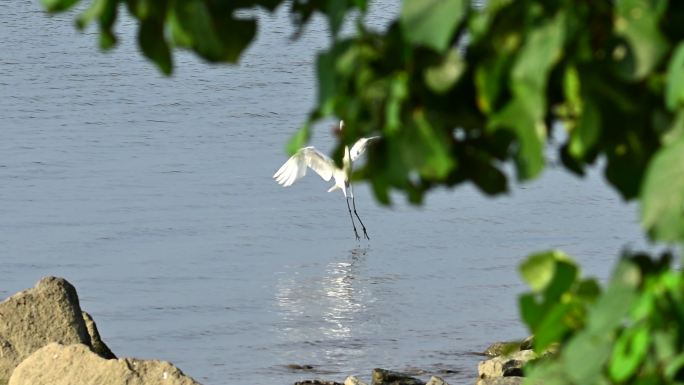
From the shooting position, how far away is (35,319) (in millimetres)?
8516

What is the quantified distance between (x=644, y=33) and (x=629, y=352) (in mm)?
340

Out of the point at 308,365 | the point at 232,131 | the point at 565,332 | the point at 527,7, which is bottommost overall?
the point at 232,131

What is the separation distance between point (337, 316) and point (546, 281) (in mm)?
10727

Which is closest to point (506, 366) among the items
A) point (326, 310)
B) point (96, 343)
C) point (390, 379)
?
point (390, 379)

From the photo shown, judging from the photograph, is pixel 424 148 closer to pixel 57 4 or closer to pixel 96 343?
pixel 57 4

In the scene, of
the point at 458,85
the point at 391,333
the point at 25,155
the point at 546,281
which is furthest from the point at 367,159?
the point at 25,155

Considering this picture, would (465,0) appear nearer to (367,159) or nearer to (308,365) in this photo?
(367,159)

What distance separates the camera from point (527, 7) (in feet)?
5.18

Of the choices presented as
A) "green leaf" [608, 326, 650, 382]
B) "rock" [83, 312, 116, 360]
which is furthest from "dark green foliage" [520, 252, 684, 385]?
"rock" [83, 312, 116, 360]

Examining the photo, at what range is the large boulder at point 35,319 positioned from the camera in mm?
8438

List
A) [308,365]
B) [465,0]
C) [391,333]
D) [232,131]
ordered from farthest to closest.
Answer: [232,131] < [391,333] < [308,365] < [465,0]

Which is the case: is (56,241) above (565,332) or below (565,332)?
below

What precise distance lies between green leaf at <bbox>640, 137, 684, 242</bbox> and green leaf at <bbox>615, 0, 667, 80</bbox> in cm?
9

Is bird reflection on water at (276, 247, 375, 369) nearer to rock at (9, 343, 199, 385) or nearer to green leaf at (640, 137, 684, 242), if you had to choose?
rock at (9, 343, 199, 385)
